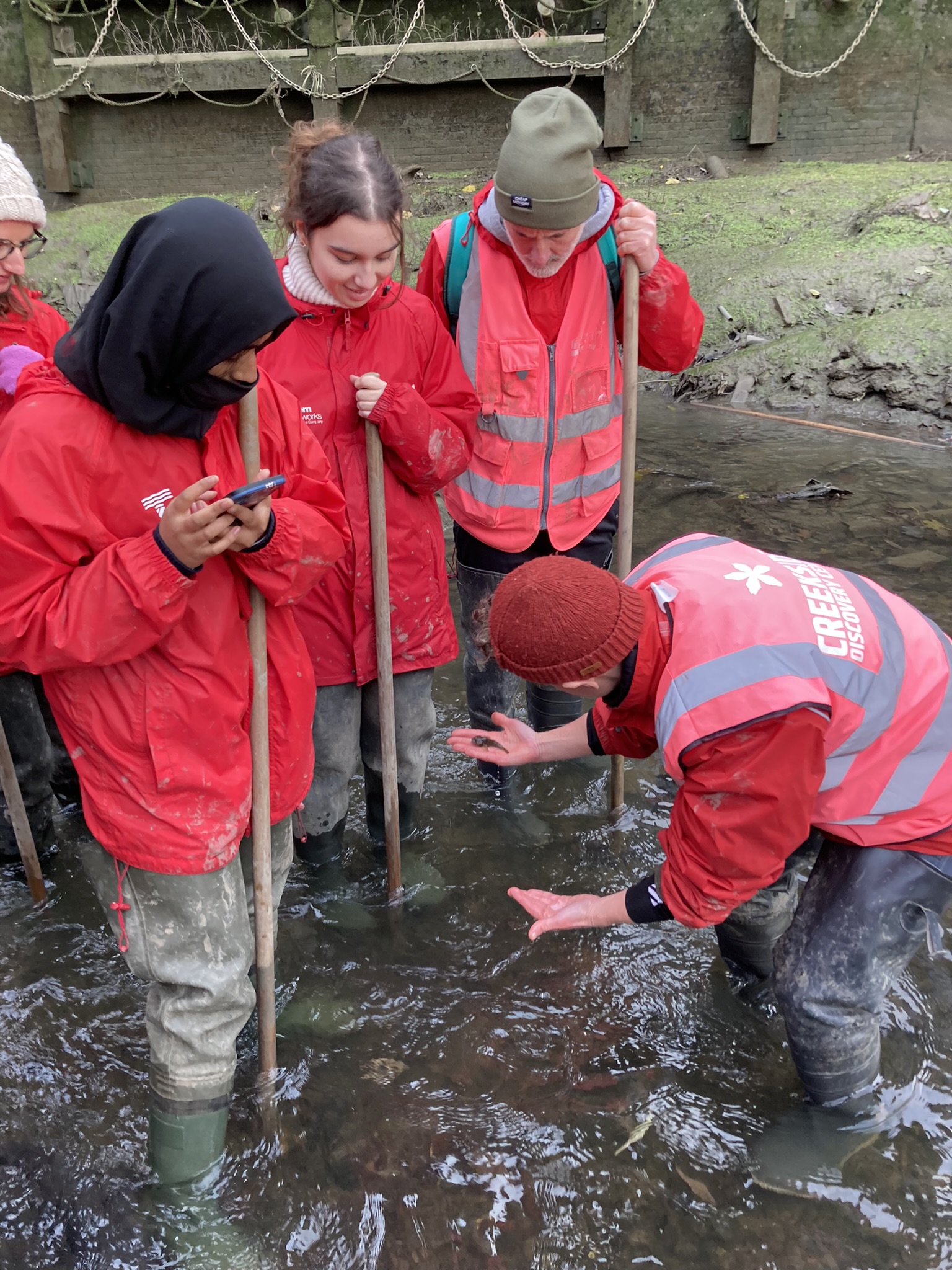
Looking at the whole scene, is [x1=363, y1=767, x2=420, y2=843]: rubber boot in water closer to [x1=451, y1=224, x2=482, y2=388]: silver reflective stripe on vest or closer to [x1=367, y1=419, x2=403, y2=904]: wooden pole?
[x1=367, y1=419, x2=403, y2=904]: wooden pole

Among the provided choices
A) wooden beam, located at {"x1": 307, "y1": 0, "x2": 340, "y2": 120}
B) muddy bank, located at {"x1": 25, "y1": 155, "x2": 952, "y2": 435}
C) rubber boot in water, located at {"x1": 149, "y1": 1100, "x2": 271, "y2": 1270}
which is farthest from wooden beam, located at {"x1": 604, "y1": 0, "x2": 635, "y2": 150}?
rubber boot in water, located at {"x1": 149, "y1": 1100, "x2": 271, "y2": 1270}

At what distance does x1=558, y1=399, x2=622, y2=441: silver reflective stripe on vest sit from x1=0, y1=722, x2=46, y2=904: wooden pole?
190cm

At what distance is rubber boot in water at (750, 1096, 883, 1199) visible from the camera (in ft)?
7.48

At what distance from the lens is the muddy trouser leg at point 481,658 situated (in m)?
3.30

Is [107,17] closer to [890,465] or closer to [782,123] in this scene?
[782,123]

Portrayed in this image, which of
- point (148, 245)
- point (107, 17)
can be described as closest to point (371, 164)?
point (148, 245)

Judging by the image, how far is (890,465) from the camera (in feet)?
22.1

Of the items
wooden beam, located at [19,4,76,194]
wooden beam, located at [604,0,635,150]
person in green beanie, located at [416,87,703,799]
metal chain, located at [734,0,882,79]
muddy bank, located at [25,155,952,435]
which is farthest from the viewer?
wooden beam, located at [19,4,76,194]

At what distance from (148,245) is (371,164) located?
991 millimetres

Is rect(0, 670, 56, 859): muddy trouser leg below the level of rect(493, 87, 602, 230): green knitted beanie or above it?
below

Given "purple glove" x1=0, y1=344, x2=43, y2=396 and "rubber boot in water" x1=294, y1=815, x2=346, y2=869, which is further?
"rubber boot in water" x1=294, y1=815, x2=346, y2=869

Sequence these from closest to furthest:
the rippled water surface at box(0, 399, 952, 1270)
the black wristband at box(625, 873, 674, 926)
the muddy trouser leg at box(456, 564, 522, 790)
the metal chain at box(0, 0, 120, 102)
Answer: the black wristband at box(625, 873, 674, 926), the rippled water surface at box(0, 399, 952, 1270), the muddy trouser leg at box(456, 564, 522, 790), the metal chain at box(0, 0, 120, 102)

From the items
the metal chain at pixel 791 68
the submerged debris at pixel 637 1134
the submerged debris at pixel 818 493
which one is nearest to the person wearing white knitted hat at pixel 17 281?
the submerged debris at pixel 637 1134

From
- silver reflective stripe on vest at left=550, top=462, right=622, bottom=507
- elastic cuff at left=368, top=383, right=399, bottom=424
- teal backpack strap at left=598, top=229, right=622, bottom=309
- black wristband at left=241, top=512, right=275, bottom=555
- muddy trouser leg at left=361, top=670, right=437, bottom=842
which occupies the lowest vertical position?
muddy trouser leg at left=361, top=670, right=437, bottom=842
